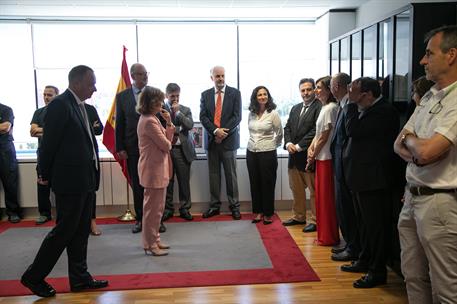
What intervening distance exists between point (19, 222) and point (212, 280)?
297 cm

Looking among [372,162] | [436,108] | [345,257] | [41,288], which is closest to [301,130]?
[345,257]

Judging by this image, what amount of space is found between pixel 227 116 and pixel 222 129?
18 centimetres

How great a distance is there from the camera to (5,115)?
16.6 ft

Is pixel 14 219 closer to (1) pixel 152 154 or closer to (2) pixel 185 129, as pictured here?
(2) pixel 185 129

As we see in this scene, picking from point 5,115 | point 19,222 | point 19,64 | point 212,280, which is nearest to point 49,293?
point 212,280

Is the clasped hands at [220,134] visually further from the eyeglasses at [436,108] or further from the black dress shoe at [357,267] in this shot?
the eyeglasses at [436,108]

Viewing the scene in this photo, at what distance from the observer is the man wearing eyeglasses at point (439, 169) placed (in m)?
2.02

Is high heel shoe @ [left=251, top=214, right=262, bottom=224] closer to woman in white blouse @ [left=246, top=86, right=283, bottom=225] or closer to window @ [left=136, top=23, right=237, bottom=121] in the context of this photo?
woman in white blouse @ [left=246, top=86, right=283, bottom=225]

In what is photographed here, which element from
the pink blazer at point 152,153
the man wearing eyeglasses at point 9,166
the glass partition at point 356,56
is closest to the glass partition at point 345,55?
the glass partition at point 356,56

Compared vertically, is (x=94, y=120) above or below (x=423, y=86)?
below

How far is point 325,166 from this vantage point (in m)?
4.03

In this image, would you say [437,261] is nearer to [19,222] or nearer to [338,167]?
[338,167]

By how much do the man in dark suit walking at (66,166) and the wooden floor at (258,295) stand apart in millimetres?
312

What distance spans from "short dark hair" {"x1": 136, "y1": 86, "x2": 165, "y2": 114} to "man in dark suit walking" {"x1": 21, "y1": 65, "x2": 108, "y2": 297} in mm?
554
